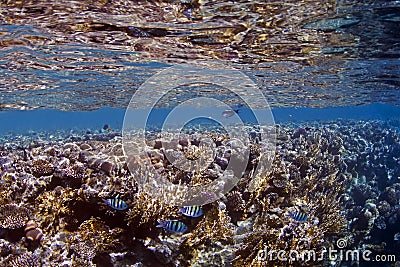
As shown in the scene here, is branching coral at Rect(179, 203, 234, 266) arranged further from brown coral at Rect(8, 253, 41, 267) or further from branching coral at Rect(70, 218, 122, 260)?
brown coral at Rect(8, 253, 41, 267)

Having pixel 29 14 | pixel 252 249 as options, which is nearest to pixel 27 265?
pixel 252 249

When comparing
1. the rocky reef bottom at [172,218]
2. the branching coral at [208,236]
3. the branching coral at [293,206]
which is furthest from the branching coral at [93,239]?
the branching coral at [293,206]

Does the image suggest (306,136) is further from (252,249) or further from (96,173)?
(96,173)

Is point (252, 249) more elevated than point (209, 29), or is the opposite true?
point (209, 29)

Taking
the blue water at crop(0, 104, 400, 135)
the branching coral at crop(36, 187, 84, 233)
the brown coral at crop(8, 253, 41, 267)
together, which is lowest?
the blue water at crop(0, 104, 400, 135)

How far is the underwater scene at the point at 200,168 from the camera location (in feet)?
19.7

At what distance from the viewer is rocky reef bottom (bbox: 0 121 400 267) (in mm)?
5730

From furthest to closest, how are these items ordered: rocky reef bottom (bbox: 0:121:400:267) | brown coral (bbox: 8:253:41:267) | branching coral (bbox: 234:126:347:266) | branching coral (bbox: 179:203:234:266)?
1. branching coral (bbox: 234:126:347:266)
2. branching coral (bbox: 179:203:234:266)
3. rocky reef bottom (bbox: 0:121:400:267)
4. brown coral (bbox: 8:253:41:267)

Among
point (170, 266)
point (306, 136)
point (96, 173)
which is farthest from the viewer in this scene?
point (306, 136)

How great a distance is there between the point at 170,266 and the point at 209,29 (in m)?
7.09

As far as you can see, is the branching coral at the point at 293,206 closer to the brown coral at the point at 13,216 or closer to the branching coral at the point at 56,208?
the branching coral at the point at 56,208

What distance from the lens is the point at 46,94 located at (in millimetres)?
21047

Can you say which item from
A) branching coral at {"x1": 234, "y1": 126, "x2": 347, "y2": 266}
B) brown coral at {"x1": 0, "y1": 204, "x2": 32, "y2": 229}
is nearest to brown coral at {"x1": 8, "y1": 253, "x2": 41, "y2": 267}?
brown coral at {"x1": 0, "y1": 204, "x2": 32, "y2": 229}

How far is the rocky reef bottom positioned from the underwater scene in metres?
0.03
